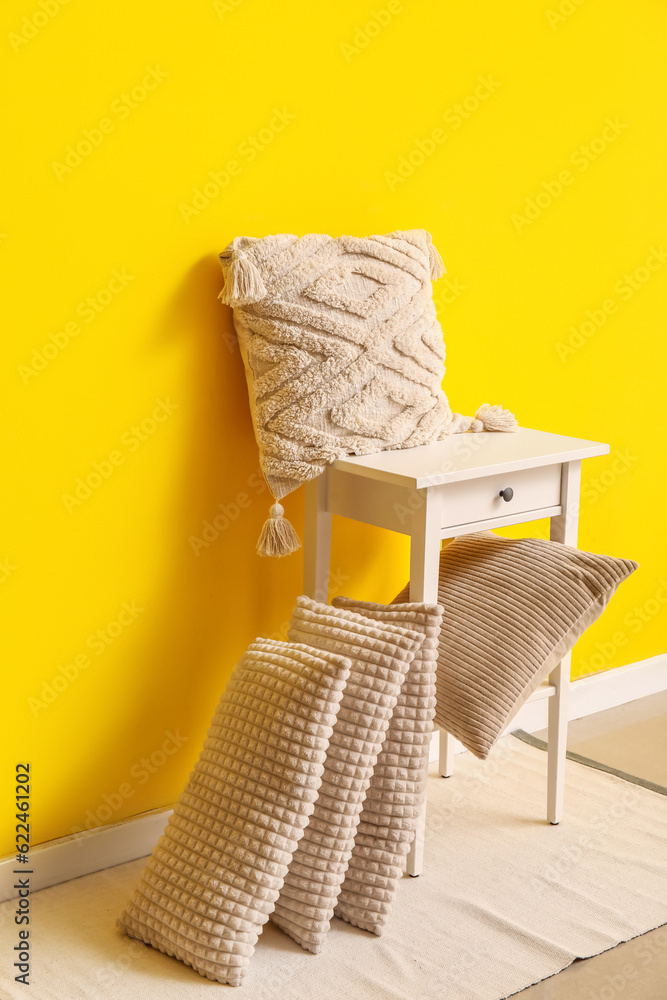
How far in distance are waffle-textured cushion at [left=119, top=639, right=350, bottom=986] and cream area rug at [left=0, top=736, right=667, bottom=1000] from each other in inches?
2.3

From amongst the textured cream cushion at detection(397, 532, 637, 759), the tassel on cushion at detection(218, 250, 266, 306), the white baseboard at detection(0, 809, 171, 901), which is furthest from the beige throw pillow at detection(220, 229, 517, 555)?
the white baseboard at detection(0, 809, 171, 901)

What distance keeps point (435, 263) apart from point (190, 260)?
0.51 m

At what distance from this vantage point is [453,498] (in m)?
1.83

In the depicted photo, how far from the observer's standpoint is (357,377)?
72.4 inches

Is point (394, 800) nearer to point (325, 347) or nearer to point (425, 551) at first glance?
point (425, 551)

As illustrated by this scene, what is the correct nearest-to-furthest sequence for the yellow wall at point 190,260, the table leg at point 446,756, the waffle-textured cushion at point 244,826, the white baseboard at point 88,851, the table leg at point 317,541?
the waffle-textured cushion at point 244,826 < the yellow wall at point 190,260 < the white baseboard at point 88,851 < the table leg at point 317,541 < the table leg at point 446,756

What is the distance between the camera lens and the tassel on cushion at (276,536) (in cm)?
191

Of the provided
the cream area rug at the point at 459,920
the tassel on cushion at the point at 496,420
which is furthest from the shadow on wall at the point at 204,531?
the tassel on cushion at the point at 496,420

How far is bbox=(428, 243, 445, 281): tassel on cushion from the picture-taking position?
202 cm

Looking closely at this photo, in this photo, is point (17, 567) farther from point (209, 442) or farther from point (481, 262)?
point (481, 262)

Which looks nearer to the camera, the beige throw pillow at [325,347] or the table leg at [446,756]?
the beige throw pillow at [325,347]

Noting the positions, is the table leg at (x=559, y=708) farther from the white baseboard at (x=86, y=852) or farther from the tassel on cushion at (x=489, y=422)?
the white baseboard at (x=86, y=852)

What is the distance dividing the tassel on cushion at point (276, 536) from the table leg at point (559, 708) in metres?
0.56

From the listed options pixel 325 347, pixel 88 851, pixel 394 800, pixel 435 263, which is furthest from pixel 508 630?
pixel 88 851
